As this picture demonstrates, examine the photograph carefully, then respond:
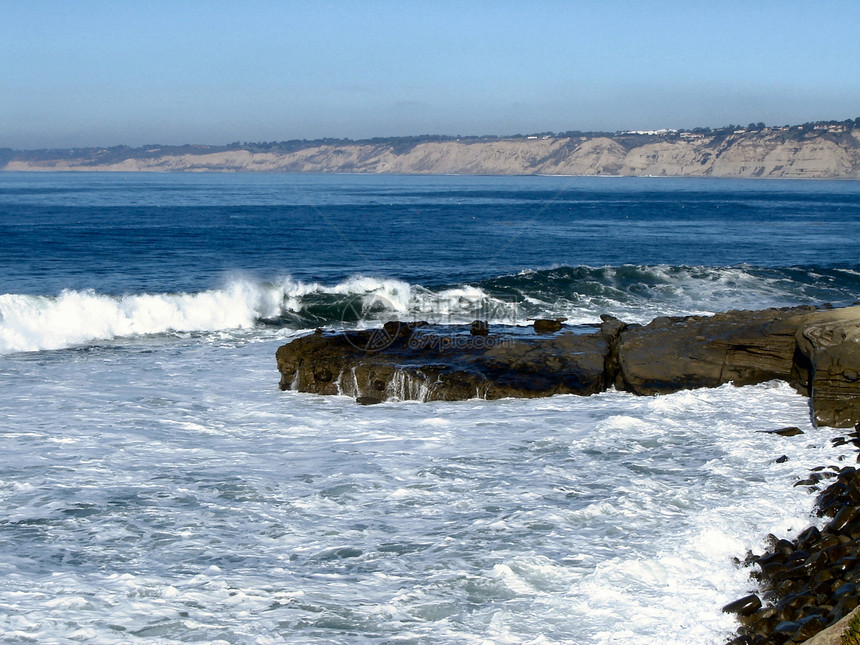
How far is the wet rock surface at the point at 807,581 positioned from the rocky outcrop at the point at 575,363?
585 cm

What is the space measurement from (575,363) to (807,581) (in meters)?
8.18

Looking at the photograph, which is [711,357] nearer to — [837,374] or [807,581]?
[837,374]

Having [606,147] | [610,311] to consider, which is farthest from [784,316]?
[606,147]

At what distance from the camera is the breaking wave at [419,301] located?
22.2 meters

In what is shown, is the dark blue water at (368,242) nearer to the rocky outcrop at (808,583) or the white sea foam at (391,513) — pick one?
the white sea foam at (391,513)

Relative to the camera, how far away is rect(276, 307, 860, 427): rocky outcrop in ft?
47.8

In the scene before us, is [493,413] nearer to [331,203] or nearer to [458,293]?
[458,293]

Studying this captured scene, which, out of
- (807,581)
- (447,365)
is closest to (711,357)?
(447,365)

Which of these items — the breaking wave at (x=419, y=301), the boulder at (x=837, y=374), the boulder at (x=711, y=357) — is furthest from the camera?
the breaking wave at (x=419, y=301)

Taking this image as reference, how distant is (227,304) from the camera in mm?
24922

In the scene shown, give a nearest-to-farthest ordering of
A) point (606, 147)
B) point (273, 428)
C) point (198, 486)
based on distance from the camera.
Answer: point (198, 486), point (273, 428), point (606, 147)

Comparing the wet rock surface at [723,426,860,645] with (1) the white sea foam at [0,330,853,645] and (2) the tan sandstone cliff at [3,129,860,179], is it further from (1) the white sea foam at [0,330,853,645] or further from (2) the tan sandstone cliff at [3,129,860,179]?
(2) the tan sandstone cliff at [3,129,860,179]

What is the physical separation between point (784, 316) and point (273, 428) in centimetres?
980

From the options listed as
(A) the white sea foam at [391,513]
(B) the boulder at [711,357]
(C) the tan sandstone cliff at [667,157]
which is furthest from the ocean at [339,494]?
(C) the tan sandstone cliff at [667,157]
